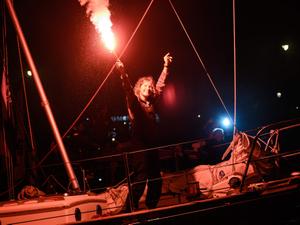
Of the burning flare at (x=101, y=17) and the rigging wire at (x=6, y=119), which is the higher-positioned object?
the burning flare at (x=101, y=17)

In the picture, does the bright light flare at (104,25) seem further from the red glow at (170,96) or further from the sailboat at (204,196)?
the red glow at (170,96)

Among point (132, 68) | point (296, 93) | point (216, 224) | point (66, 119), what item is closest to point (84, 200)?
point (216, 224)

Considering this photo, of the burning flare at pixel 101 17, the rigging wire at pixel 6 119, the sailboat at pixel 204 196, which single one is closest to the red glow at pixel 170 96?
the rigging wire at pixel 6 119

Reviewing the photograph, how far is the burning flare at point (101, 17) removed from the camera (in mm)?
7230

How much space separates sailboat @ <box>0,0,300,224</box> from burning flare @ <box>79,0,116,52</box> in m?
1.65

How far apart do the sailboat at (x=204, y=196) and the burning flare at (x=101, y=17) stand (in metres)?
1.65

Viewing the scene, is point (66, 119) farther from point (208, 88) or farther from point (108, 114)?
point (208, 88)

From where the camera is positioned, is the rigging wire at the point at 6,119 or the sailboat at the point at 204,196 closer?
the sailboat at the point at 204,196

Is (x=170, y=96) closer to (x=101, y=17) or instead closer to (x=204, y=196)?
(x=101, y=17)

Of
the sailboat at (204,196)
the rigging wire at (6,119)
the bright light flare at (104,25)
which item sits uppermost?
the bright light flare at (104,25)

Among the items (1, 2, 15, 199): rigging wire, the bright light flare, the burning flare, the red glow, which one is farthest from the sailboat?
the red glow

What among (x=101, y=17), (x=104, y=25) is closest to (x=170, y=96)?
(x=101, y=17)

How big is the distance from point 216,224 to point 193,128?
15.2 metres

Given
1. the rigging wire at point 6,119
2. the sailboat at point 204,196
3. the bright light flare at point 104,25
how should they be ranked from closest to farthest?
the sailboat at point 204,196
the bright light flare at point 104,25
the rigging wire at point 6,119
